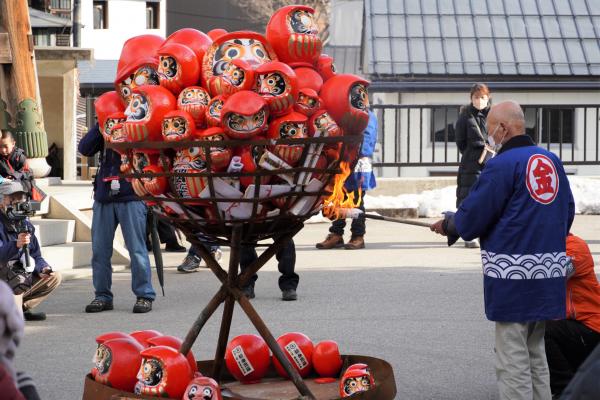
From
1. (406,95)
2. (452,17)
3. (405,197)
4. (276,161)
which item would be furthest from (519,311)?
(452,17)

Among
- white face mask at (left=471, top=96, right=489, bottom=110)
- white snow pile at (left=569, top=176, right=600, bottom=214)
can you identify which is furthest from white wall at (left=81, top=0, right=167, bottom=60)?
white face mask at (left=471, top=96, right=489, bottom=110)

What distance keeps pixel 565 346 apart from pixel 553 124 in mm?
16935

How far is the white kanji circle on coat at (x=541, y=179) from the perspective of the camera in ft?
18.5

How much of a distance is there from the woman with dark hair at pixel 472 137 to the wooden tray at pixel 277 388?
724cm

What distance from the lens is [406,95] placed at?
26438 mm

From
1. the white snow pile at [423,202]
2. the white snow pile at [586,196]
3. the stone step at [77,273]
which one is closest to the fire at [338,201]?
the stone step at [77,273]

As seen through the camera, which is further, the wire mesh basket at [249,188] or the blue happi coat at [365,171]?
the blue happi coat at [365,171]

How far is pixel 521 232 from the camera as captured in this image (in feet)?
18.4

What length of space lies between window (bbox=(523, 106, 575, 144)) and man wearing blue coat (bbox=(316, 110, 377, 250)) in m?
6.86

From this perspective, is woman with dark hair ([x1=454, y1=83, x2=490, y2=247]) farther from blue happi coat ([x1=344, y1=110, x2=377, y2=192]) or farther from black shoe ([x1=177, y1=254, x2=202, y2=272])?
black shoe ([x1=177, y1=254, x2=202, y2=272])

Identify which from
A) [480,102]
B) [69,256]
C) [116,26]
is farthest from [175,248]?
[116,26]

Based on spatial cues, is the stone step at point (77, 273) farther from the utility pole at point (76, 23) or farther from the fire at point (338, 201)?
the utility pole at point (76, 23)

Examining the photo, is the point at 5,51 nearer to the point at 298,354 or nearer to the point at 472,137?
the point at 472,137

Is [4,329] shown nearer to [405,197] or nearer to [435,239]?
[435,239]
